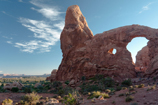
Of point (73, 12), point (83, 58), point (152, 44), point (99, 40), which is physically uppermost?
point (73, 12)

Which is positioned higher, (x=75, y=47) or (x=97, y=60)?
(x=75, y=47)

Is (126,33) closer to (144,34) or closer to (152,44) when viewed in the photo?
(144,34)

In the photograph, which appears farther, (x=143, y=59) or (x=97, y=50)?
(x=143, y=59)

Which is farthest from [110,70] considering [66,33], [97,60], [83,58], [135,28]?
[66,33]

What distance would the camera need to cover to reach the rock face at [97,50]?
21.1 meters

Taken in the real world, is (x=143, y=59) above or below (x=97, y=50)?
below

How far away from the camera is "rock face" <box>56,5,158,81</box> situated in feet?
69.1

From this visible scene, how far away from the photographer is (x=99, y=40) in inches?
985

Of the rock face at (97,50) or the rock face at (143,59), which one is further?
the rock face at (143,59)

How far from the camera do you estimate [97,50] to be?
80.2 feet

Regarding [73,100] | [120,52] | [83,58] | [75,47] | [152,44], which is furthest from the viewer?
[75,47]

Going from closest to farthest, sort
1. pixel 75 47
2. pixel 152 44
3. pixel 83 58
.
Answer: pixel 152 44 → pixel 83 58 → pixel 75 47

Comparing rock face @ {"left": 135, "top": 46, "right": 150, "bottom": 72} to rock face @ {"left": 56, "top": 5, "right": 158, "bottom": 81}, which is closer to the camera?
rock face @ {"left": 56, "top": 5, "right": 158, "bottom": 81}

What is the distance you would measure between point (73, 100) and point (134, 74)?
59.5 feet
